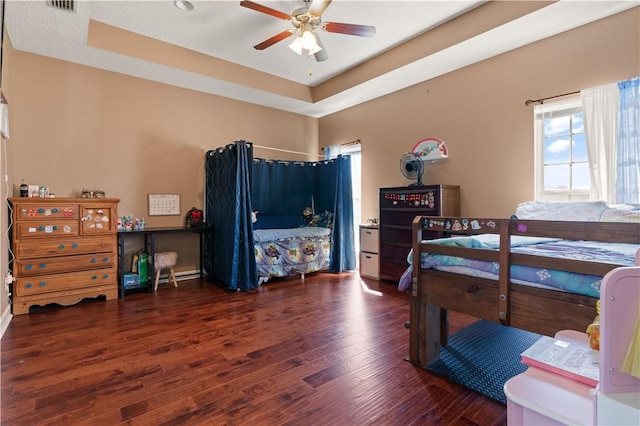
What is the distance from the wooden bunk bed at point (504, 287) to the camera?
1.36 meters

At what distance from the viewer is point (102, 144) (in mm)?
3908

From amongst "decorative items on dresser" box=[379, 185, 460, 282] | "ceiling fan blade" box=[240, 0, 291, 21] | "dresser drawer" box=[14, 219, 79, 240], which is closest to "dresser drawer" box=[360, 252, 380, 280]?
"decorative items on dresser" box=[379, 185, 460, 282]

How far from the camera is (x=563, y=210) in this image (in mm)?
2766

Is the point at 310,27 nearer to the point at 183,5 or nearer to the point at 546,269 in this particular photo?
the point at 183,5

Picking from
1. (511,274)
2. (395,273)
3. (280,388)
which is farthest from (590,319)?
(395,273)

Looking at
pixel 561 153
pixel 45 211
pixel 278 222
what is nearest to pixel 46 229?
pixel 45 211

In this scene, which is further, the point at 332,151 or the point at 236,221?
the point at 332,151

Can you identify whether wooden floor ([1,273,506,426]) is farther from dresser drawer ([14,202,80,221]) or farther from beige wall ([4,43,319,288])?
beige wall ([4,43,319,288])

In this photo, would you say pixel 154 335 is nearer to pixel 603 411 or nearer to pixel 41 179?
pixel 41 179

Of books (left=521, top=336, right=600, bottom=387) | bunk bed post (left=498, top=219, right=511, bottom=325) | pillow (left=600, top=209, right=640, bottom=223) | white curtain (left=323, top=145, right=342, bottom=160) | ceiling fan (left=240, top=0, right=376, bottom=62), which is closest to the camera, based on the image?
books (left=521, top=336, right=600, bottom=387)

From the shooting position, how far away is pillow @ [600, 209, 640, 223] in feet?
7.60

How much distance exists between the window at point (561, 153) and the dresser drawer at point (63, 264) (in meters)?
4.76

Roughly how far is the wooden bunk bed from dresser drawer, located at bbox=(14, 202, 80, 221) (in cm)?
350

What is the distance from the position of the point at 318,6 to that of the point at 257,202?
3.03 meters
